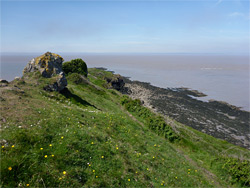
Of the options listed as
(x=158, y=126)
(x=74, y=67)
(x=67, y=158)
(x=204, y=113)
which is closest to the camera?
(x=67, y=158)

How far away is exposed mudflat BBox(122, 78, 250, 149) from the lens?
45.3m

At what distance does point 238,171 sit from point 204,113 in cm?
4460

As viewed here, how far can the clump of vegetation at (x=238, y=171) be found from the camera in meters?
16.7

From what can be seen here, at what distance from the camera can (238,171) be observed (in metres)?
17.3

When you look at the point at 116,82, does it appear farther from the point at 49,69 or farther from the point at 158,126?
the point at 158,126

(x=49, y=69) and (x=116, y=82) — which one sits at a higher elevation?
(x=49, y=69)

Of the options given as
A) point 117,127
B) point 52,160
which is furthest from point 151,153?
point 52,160

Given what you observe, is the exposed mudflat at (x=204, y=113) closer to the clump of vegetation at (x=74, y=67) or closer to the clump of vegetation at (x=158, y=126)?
the clump of vegetation at (x=158, y=126)

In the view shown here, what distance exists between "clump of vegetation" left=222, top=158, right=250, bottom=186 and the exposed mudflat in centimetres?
2762

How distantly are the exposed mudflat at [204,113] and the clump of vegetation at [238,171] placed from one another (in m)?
27.6

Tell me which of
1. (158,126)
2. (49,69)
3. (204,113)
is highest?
(49,69)

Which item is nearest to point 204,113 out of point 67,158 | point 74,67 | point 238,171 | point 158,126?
Answer: point 158,126

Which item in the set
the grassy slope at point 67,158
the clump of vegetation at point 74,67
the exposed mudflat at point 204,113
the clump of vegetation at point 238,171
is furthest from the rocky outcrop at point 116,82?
the clump of vegetation at point 238,171

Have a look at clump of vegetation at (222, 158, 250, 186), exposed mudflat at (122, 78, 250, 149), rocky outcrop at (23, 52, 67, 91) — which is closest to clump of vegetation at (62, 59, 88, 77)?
exposed mudflat at (122, 78, 250, 149)
